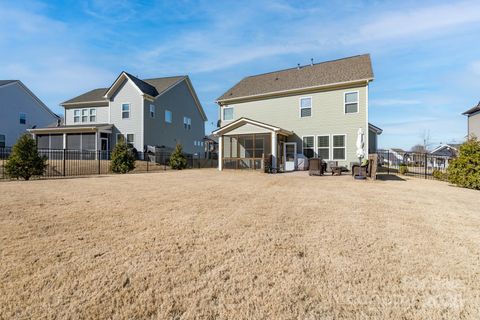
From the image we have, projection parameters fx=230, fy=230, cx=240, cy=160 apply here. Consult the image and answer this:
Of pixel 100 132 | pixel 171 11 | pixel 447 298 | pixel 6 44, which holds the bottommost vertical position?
pixel 447 298

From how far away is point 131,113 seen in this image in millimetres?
22016

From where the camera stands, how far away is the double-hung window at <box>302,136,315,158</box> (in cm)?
1672

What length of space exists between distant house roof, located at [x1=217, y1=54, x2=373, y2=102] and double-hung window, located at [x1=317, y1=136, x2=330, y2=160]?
379 cm

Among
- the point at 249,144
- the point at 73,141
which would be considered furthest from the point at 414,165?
the point at 73,141

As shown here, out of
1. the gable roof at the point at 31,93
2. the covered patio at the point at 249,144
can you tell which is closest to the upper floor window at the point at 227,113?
the covered patio at the point at 249,144

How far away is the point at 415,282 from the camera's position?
8.29 feet

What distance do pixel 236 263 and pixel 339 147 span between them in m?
14.7

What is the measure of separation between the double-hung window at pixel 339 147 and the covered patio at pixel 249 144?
123 inches

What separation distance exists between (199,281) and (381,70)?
1770 centimetres

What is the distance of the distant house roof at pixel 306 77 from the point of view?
15.6 metres

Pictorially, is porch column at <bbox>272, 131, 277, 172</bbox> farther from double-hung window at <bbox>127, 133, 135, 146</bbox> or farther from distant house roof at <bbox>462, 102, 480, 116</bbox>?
distant house roof at <bbox>462, 102, 480, 116</bbox>

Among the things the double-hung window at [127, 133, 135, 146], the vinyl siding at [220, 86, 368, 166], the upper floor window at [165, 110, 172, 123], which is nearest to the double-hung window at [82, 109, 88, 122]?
the double-hung window at [127, 133, 135, 146]

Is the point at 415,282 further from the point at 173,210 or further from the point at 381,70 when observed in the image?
the point at 381,70

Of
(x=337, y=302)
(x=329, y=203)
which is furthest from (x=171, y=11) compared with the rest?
(x=337, y=302)
